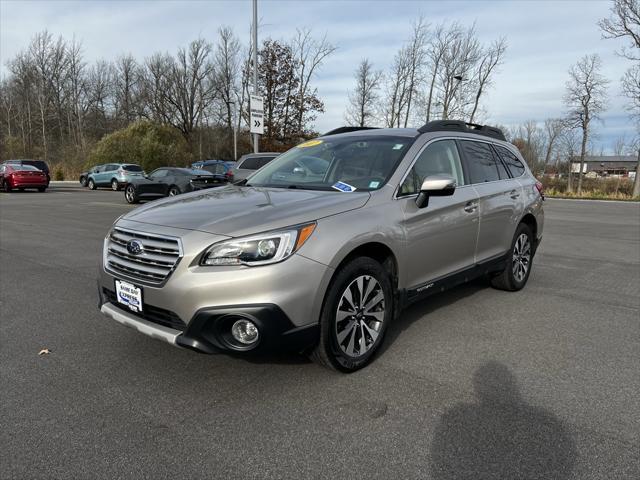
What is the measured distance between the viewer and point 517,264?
5461 mm

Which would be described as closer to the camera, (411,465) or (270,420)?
(411,465)

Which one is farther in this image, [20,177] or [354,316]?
[20,177]

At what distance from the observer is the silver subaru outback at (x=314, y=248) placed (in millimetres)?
2770

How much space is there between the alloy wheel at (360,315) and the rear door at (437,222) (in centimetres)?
43

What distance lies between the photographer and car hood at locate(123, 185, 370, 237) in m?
2.90

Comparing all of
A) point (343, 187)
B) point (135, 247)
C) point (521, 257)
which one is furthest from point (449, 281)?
point (135, 247)

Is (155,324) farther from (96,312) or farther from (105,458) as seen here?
(96,312)

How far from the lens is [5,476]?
2221 mm

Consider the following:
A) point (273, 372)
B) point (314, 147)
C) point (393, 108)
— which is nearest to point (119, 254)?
point (273, 372)

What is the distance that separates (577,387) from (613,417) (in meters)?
0.38

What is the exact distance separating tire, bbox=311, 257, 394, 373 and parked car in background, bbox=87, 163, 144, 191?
88.9ft

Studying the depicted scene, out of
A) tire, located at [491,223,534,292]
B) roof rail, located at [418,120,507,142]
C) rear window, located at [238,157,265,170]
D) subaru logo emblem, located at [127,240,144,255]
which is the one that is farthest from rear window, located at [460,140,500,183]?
rear window, located at [238,157,265,170]

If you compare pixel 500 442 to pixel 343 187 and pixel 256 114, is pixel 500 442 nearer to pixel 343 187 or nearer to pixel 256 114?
pixel 343 187

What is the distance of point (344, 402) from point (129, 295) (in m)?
1.56
